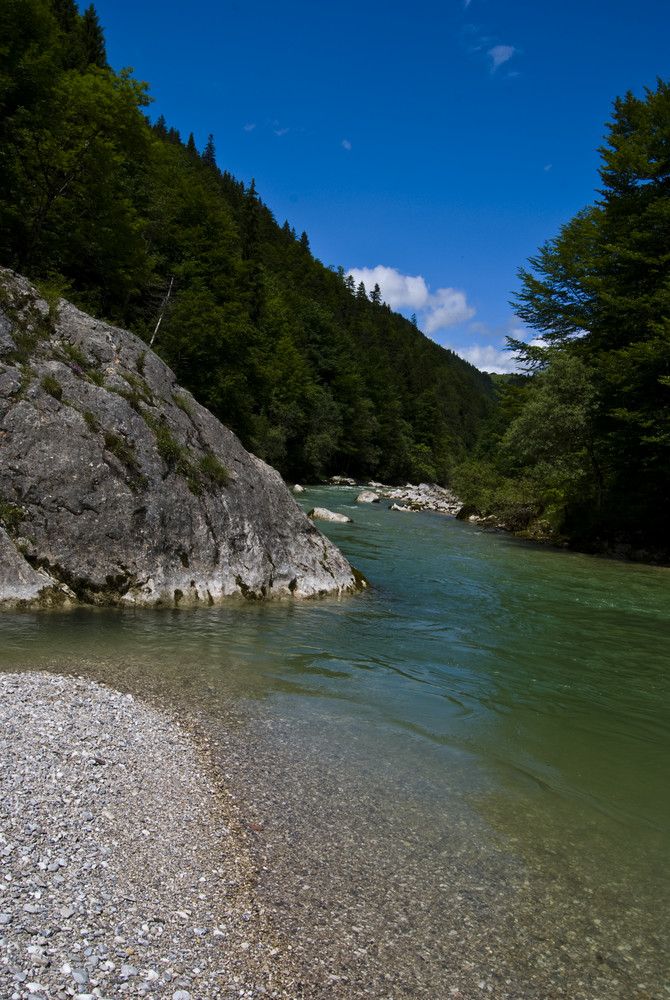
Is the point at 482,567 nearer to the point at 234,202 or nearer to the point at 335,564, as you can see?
the point at 335,564

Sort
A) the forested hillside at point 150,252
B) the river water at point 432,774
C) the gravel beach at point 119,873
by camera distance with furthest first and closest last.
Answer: the forested hillside at point 150,252 → the river water at point 432,774 → the gravel beach at point 119,873

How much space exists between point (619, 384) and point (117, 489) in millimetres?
25164

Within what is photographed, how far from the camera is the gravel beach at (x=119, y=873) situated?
Answer: 292 centimetres

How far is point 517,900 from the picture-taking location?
4.14 metres

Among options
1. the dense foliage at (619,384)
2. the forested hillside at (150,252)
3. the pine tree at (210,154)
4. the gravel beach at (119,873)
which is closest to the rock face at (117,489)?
the forested hillside at (150,252)

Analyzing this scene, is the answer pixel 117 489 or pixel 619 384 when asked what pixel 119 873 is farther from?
pixel 619 384

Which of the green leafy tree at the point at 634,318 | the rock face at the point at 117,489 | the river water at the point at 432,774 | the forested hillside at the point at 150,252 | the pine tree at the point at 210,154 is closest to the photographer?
the river water at the point at 432,774

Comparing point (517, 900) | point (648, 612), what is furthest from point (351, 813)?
point (648, 612)

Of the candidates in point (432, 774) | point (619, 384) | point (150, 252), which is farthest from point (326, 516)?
point (432, 774)

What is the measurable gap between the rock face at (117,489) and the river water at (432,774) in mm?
767

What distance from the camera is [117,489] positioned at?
10.9 m

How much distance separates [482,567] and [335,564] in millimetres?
7710

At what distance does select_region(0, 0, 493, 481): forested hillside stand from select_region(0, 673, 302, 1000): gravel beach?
1110 centimetres

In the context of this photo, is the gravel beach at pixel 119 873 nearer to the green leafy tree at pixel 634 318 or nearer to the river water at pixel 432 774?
the river water at pixel 432 774
